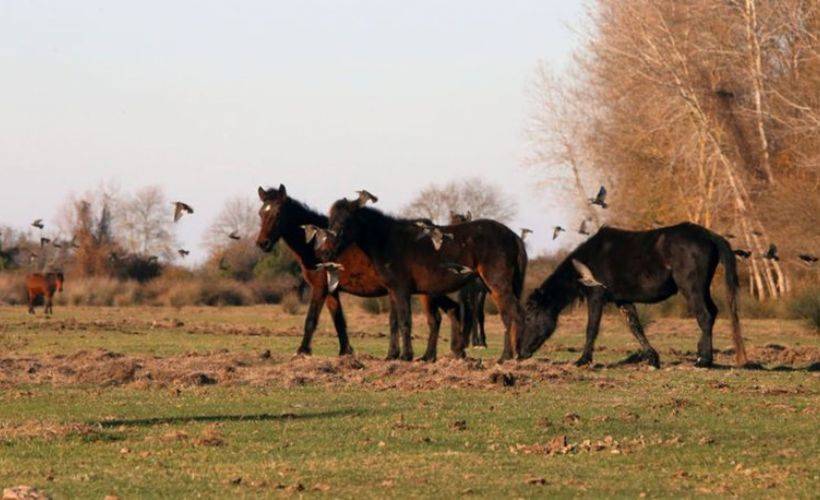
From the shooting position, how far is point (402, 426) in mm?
14227

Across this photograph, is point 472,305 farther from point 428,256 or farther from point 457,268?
point 457,268

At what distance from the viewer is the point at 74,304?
193 feet

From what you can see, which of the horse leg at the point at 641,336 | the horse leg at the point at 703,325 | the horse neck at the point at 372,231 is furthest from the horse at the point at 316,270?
the horse leg at the point at 703,325

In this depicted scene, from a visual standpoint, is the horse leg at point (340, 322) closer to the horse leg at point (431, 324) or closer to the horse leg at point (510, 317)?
the horse leg at point (431, 324)

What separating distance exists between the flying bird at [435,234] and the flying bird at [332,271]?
1.28 metres

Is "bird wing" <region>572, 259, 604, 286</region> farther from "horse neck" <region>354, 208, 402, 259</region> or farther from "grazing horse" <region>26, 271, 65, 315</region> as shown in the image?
"grazing horse" <region>26, 271, 65, 315</region>

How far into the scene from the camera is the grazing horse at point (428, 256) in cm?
2262

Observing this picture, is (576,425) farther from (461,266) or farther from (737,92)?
(737,92)

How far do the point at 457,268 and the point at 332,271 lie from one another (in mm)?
1949

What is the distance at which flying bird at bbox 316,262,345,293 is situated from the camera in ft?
73.7

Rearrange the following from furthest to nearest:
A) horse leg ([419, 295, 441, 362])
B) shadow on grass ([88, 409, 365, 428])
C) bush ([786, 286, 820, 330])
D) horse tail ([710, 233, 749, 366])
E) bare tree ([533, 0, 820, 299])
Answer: bare tree ([533, 0, 820, 299]), bush ([786, 286, 820, 330]), horse leg ([419, 295, 441, 362]), horse tail ([710, 233, 749, 366]), shadow on grass ([88, 409, 365, 428])

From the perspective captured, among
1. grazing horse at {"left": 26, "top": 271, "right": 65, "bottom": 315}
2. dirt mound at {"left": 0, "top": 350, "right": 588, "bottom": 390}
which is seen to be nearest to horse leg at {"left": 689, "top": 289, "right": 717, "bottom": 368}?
dirt mound at {"left": 0, "top": 350, "right": 588, "bottom": 390}

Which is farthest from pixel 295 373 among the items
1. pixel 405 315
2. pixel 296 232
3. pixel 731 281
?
pixel 731 281

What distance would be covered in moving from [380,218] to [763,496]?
13.5m
